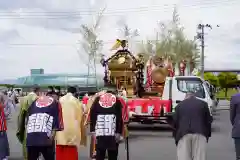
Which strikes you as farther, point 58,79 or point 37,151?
point 58,79

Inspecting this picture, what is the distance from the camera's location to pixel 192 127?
8117 millimetres

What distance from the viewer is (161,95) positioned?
1980 cm

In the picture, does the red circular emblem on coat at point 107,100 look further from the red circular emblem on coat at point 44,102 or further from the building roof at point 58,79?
the building roof at point 58,79

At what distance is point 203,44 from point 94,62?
33.4 feet

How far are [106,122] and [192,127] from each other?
54.9 inches

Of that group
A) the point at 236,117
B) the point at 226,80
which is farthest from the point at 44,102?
the point at 226,80

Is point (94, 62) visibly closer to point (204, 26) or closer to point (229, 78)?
point (204, 26)

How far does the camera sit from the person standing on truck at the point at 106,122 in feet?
26.7

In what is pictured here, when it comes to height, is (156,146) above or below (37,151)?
below

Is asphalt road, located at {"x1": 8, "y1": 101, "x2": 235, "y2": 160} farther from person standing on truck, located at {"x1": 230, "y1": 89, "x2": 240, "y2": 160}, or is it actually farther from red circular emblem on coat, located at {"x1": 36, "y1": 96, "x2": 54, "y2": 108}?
red circular emblem on coat, located at {"x1": 36, "y1": 96, "x2": 54, "y2": 108}

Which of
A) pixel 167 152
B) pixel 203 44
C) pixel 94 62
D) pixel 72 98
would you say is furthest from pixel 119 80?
pixel 203 44

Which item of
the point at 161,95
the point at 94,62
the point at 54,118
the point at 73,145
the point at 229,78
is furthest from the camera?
the point at 229,78

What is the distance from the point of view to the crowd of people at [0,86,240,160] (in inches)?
294

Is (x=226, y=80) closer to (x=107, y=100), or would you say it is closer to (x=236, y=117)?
(x=236, y=117)
